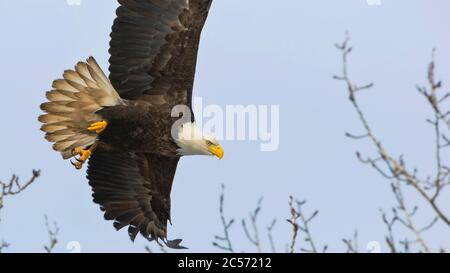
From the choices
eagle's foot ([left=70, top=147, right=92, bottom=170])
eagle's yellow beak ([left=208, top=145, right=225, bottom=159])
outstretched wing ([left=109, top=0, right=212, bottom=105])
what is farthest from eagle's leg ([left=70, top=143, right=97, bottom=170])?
eagle's yellow beak ([left=208, top=145, right=225, bottom=159])

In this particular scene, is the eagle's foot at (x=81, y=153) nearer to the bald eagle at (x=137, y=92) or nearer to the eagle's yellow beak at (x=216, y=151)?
the bald eagle at (x=137, y=92)

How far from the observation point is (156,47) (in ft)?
25.4

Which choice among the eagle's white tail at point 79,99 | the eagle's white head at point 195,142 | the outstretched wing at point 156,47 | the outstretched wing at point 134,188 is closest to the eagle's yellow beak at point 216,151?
the eagle's white head at point 195,142

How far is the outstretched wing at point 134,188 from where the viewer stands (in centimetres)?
840

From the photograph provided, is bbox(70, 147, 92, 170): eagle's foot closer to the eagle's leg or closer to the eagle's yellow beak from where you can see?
the eagle's leg

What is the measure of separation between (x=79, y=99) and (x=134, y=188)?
1274 mm

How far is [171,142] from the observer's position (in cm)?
786

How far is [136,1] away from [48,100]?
4.27ft

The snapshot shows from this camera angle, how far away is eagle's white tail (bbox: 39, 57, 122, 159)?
7.82m

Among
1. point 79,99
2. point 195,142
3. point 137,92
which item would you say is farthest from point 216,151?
point 79,99

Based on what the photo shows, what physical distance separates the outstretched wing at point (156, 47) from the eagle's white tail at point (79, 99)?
0.44 ft

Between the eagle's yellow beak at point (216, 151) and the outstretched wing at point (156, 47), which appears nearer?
the outstretched wing at point (156, 47)
